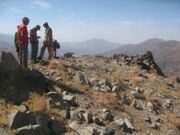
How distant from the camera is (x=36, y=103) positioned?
50.3 feet

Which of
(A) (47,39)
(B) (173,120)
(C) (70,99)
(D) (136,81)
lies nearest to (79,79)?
(C) (70,99)

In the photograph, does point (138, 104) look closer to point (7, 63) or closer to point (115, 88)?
point (115, 88)

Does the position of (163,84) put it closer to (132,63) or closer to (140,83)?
(140,83)

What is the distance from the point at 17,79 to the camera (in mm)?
16938

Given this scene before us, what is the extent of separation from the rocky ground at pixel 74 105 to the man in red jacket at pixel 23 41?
0.75 meters

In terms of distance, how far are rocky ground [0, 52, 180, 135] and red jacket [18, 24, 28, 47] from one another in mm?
1529

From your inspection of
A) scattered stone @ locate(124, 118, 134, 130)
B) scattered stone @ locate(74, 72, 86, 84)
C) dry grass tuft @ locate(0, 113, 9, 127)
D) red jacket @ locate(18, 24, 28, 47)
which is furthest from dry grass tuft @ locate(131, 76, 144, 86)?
dry grass tuft @ locate(0, 113, 9, 127)

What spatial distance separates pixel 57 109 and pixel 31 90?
1.67 m

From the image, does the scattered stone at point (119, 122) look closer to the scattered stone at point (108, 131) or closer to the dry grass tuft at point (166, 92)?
the scattered stone at point (108, 131)

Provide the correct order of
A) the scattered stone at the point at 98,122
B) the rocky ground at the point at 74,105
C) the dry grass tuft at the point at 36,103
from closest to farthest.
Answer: the rocky ground at the point at 74,105, the dry grass tuft at the point at 36,103, the scattered stone at the point at 98,122

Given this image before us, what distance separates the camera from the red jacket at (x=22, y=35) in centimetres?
1872

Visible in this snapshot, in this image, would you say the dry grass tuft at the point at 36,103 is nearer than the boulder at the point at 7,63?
Yes

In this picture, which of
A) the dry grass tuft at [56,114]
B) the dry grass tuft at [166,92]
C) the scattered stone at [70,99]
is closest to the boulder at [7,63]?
the scattered stone at [70,99]

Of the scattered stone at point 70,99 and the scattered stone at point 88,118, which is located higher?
the scattered stone at point 70,99
